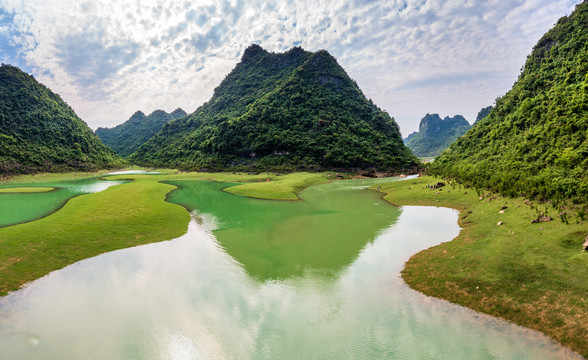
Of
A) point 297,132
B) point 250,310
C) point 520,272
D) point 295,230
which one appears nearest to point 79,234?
point 250,310

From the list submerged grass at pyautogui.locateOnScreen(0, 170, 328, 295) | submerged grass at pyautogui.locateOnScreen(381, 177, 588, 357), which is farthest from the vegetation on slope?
submerged grass at pyautogui.locateOnScreen(381, 177, 588, 357)

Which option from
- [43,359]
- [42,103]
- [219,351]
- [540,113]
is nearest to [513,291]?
[219,351]

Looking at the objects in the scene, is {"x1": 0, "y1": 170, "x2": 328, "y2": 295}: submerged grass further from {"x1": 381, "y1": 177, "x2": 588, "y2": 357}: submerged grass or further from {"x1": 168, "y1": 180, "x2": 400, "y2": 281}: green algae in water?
{"x1": 381, "y1": 177, "x2": 588, "y2": 357}: submerged grass

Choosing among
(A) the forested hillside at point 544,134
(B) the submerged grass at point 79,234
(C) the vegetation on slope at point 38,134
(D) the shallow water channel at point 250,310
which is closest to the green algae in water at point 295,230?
(D) the shallow water channel at point 250,310

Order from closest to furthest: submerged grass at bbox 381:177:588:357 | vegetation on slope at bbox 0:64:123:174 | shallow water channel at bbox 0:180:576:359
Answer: shallow water channel at bbox 0:180:576:359, submerged grass at bbox 381:177:588:357, vegetation on slope at bbox 0:64:123:174

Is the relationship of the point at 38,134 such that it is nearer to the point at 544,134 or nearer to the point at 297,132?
the point at 297,132

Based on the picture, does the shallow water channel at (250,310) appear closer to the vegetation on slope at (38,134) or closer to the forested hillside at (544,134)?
the forested hillside at (544,134)
